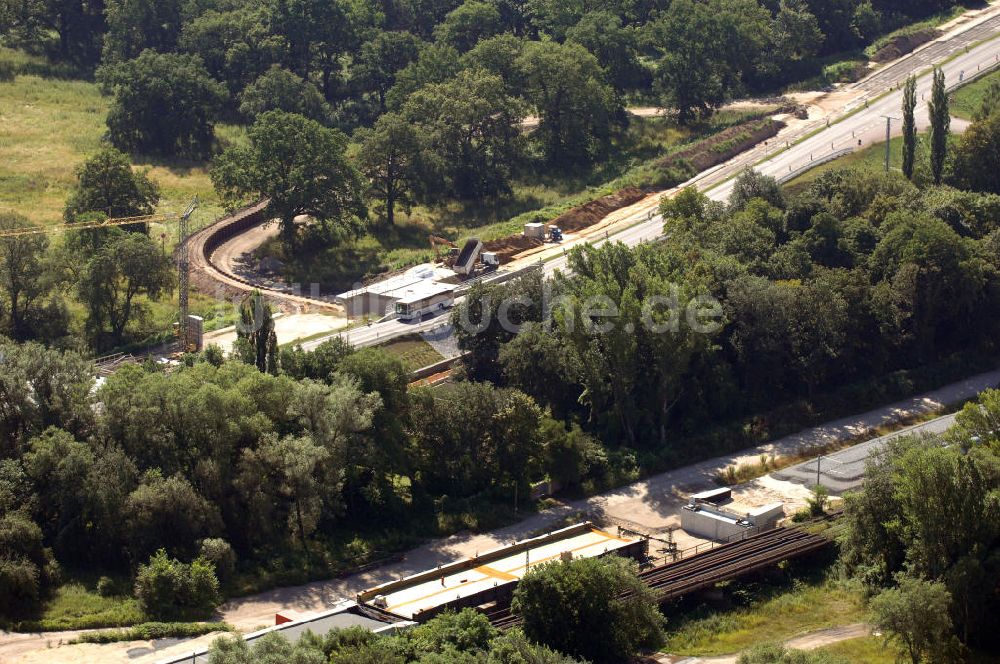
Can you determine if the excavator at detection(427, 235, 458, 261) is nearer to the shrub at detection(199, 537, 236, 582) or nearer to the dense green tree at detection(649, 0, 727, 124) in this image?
the dense green tree at detection(649, 0, 727, 124)

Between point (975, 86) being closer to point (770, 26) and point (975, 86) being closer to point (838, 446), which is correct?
point (770, 26)

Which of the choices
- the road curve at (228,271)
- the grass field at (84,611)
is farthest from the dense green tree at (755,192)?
the grass field at (84,611)

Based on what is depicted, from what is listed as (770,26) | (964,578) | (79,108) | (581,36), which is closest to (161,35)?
(79,108)

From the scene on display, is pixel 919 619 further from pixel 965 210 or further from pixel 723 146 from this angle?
pixel 723 146

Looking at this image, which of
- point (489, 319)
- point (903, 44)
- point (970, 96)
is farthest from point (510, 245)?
point (903, 44)

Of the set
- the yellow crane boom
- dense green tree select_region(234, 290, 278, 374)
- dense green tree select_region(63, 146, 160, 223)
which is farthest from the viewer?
dense green tree select_region(63, 146, 160, 223)

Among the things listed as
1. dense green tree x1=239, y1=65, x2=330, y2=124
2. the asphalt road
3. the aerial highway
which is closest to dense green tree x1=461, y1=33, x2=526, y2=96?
dense green tree x1=239, y1=65, x2=330, y2=124
